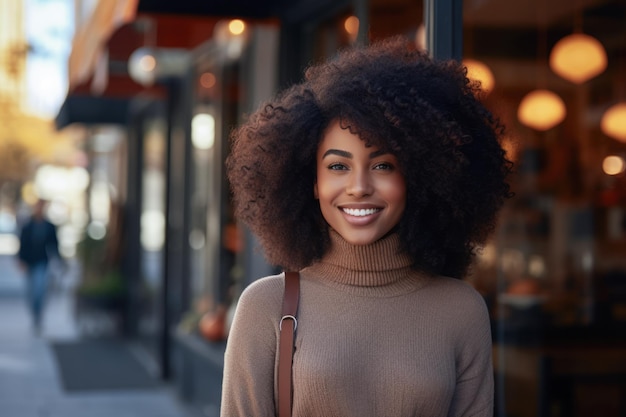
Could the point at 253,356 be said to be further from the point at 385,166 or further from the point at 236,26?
the point at 236,26

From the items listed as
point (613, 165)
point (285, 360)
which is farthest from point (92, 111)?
point (285, 360)

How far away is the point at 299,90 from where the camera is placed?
2.62 meters

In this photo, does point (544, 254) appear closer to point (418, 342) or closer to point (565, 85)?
point (565, 85)

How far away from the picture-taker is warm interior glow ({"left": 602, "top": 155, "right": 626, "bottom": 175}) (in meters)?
6.96

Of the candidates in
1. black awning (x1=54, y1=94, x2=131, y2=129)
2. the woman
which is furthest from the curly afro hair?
black awning (x1=54, y1=94, x2=131, y2=129)

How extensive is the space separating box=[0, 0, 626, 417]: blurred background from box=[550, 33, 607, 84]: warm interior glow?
0.02 m

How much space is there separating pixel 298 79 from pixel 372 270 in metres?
4.09

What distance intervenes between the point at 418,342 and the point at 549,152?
280 inches

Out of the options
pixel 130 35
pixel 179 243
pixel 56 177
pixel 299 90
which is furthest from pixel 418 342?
pixel 56 177

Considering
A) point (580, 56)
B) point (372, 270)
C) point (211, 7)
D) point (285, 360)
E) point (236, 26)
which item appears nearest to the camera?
point (285, 360)

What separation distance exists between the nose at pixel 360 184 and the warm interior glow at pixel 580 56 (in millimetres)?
4589

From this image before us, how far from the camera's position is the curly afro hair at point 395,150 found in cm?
243

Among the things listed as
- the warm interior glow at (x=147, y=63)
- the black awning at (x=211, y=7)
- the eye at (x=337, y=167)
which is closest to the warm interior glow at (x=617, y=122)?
the black awning at (x=211, y=7)

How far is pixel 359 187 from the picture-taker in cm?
242
